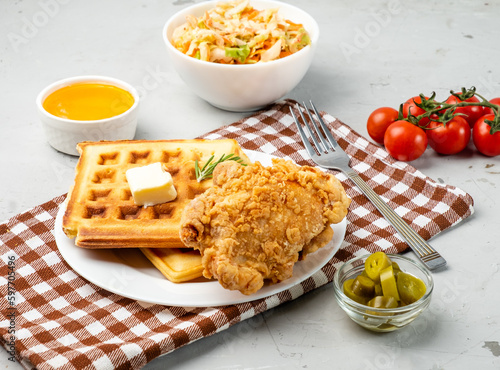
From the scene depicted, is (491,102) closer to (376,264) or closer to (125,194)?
(376,264)

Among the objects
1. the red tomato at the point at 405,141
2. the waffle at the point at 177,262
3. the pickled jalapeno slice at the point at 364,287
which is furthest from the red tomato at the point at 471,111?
the waffle at the point at 177,262

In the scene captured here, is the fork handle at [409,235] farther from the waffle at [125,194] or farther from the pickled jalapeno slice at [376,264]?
the waffle at [125,194]

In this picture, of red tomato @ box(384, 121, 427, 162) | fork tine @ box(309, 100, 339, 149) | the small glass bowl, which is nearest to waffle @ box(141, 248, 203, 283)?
the small glass bowl

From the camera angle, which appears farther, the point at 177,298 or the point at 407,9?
the point at 407,9

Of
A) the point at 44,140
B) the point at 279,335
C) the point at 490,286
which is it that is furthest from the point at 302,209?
the point at 44,140

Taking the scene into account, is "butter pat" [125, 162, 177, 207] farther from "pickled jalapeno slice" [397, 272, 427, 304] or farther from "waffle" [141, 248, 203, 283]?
"pickled jalapeno slice" [397, 272, 427, 304]

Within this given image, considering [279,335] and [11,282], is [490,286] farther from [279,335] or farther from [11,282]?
[11,282]
